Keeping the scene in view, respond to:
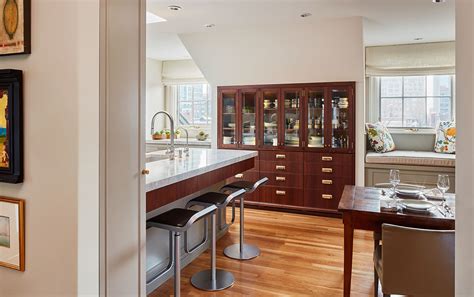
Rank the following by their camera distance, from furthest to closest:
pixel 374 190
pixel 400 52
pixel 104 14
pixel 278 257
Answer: pixel 400 52 < pixel 278 257 < pixel 374 190 < pixel 104 14

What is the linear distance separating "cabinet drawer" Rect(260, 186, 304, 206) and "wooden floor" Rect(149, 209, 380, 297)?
1.54 feet

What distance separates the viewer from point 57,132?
4.68ft

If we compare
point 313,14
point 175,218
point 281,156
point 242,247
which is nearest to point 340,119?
point 281,156

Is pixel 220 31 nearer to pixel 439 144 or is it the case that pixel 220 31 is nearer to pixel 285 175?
pixel 285 175

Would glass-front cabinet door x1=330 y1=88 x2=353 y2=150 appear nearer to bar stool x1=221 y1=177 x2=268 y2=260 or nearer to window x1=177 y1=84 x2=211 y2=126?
bar stool x1=221 y1=177 x2=268 y2=260

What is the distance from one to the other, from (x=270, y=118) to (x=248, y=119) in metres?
0.33

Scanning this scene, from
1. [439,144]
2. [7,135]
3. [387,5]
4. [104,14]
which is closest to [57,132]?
[7,135]

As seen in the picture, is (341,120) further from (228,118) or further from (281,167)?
(228,118)

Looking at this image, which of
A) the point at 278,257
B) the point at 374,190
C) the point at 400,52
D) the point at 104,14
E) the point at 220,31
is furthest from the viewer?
the point at 400,52

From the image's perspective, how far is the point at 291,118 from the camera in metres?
4.89

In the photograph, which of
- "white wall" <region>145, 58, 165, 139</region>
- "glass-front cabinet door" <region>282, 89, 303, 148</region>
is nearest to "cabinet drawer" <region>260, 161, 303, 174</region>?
"glass-front cabinet door" <region>282, 89, 303, 148</region>

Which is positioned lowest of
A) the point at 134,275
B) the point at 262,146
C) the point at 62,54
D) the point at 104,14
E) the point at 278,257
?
the point at 278,257

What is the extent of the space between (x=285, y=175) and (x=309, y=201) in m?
0.47

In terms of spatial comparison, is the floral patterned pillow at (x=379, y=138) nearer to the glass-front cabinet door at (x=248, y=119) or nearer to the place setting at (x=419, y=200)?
the glass-front cabinet door at (x=248, y=119)
